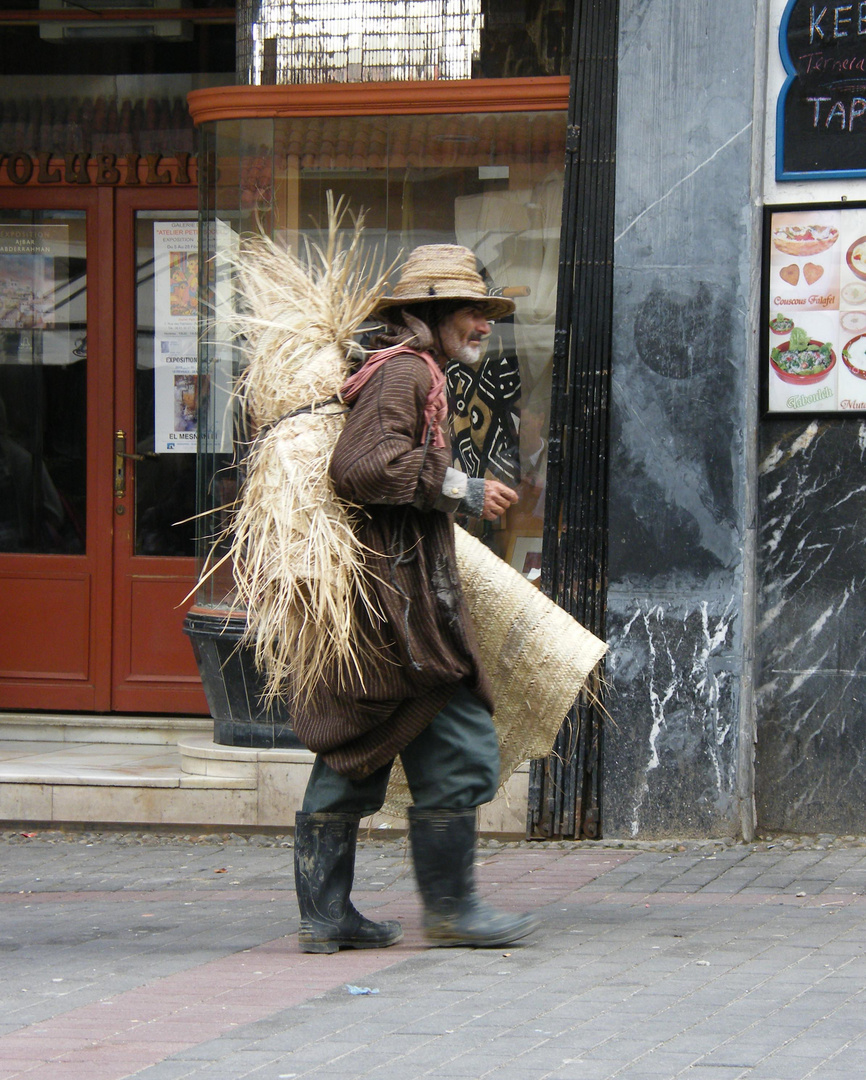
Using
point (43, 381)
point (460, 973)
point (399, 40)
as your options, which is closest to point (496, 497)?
point (460, 973)

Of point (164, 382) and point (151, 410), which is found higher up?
point (164, 382)

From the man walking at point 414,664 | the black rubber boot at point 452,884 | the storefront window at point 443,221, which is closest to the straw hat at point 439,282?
the man walking at point 414,664

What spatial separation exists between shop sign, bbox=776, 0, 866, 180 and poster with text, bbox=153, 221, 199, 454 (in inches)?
121

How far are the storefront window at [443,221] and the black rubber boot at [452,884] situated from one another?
2359 mm

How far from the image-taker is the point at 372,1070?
10.6ft

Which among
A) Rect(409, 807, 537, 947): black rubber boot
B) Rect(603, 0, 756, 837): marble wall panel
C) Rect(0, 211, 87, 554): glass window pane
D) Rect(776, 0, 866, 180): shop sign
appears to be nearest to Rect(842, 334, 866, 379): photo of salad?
Rect(603, 0, 756, 837): marble wall panel

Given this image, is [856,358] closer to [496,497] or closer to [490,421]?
[490,421]

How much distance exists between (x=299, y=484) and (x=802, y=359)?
2.58 m

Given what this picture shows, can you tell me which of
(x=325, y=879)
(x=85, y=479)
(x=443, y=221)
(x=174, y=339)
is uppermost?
(x=443, y=221)

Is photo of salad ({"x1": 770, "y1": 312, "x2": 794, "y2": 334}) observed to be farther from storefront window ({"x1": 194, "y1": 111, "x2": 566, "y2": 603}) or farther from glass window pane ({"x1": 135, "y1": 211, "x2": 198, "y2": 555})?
glass window pane ({"x1": 135, "y1": 211, "x2": 198, "y2": 555})

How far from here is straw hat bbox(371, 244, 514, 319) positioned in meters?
4.19

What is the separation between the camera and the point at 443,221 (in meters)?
6.60

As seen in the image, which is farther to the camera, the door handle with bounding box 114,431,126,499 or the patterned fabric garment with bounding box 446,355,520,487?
the door handle with bounding box 114,431,126,499

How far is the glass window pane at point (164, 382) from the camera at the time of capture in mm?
7445
